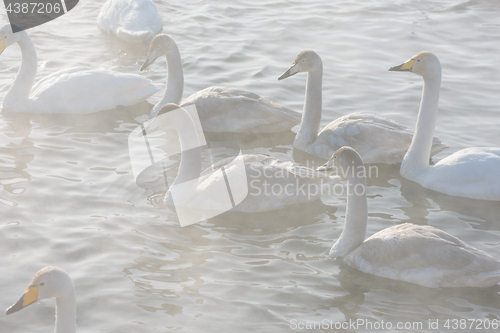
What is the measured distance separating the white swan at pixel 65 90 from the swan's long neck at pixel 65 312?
5.63 m

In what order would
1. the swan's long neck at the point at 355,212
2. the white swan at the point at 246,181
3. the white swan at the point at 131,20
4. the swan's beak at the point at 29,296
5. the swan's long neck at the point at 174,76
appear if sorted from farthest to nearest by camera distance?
the white swan at the point at 131,20 < the swan's long neck at the point at 174,76 < the white swan at the point at 246,181 < the swan's long neck at the point at 355,212 < the swan's beak at the point at 29,296

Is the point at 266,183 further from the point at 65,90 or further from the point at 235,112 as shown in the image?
the point at 65,90

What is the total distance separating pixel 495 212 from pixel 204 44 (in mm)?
7504

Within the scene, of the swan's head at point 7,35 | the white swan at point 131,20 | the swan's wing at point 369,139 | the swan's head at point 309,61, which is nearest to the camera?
the swan's wing at point 369,139

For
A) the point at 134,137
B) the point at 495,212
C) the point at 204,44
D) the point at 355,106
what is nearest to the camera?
the point at 495,212

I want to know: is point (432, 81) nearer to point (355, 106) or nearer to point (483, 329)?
point (355, 106)

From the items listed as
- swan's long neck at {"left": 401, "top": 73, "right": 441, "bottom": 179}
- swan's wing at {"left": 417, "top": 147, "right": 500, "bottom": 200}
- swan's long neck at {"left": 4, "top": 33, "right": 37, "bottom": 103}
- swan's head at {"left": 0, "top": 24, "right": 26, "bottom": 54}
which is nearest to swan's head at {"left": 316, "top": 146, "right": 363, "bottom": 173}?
swan's wing at {"left": 417, "top": 147, "right": 500, "bottom": 200}

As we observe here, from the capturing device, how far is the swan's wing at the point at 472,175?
696 cm

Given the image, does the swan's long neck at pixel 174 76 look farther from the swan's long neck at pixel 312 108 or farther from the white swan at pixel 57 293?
the white swan at pixel 57 293

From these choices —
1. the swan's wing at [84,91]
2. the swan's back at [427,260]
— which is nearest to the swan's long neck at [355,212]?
the swan's back at [427,260]

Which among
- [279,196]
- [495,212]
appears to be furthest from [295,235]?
[495,212]

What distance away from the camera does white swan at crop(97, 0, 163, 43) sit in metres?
12.4

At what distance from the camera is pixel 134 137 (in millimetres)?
8758

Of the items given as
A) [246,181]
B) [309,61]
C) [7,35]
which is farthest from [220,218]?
[7,35]
